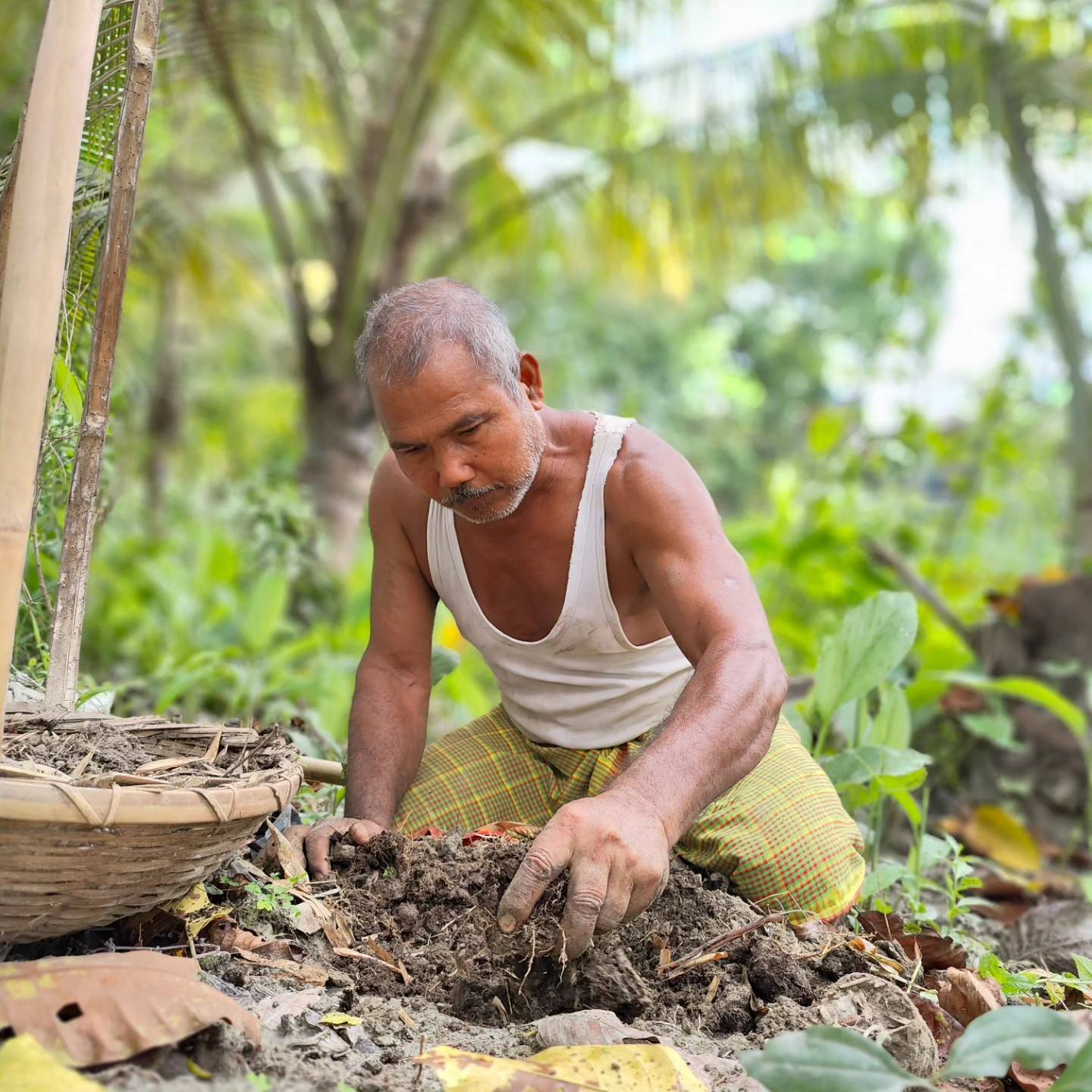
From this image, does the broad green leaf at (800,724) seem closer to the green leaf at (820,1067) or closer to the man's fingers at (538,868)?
the man's fingers at (538,868)

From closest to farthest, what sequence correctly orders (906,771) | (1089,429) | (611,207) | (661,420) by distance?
1. (906,771)
2. (1089,429)
3. (611,207)
4. (661,420)

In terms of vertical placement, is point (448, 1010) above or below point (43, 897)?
below

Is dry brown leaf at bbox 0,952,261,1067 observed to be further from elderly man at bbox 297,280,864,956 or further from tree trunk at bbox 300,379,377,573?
tree trunk at bbox 300,379,377,573

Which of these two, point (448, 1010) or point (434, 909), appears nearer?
point (448, 1010)

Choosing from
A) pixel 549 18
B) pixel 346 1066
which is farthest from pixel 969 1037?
pixel 549 18

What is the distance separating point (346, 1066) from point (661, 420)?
585 inches

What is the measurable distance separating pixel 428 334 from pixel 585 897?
3.35 ft

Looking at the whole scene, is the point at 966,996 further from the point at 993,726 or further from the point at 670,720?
the point at 993,726

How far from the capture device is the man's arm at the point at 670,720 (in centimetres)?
171

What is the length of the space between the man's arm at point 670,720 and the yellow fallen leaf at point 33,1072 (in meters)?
0.63

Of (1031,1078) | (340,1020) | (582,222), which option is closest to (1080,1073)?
(1031,1078)

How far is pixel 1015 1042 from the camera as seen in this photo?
1.38m

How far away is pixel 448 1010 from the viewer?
1841 millimetres

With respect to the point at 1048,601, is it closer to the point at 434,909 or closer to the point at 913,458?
the point at 913,458
